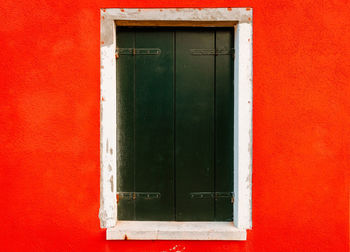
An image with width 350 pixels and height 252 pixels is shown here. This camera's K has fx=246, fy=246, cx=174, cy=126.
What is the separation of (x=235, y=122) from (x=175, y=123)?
562 mm

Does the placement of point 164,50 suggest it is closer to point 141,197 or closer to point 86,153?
point 86,153

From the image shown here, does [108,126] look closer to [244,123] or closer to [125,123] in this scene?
[125,123]

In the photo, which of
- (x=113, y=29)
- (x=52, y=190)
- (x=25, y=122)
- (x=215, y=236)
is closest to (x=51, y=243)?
(x=52, y=190)

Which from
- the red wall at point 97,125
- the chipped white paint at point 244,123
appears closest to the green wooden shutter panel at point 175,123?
the chipped white paint at point 244,123

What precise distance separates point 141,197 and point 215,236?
767 mm

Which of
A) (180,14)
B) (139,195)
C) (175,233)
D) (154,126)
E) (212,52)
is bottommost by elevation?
(175,233)

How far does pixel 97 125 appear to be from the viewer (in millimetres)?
Result: 2229

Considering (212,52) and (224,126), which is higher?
(212,52)

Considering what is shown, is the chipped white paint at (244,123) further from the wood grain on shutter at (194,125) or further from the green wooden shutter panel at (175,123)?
the wood grain on shutter at (194,125)

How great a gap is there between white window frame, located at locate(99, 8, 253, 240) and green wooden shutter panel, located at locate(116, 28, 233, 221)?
96 mm

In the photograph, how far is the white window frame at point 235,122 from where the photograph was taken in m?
2.19

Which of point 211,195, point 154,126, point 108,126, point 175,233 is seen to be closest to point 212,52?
point 154,126

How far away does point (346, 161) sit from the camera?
2.20 meters

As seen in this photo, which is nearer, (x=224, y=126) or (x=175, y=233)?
(x=175, y=233)
